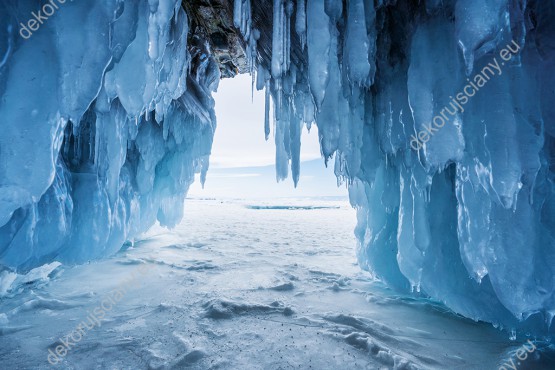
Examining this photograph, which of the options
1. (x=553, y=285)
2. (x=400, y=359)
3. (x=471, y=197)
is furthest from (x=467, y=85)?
(x=400, y=359)

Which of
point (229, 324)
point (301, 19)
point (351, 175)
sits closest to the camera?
point (229, 324)

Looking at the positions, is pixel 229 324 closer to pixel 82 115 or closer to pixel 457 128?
pixel 82 115

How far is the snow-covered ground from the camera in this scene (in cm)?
200

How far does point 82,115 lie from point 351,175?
2983mm

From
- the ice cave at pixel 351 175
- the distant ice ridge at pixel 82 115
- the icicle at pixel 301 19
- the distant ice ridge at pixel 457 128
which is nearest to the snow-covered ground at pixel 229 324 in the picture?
the ice cave at pixel 351 175

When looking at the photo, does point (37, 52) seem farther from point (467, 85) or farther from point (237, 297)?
point (467, 85)

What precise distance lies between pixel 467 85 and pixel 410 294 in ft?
8.44

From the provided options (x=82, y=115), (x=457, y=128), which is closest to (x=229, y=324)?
(x=82, y=115)

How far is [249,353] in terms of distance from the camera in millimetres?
2066

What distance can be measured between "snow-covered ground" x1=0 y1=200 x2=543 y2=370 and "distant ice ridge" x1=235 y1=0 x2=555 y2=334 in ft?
1.56

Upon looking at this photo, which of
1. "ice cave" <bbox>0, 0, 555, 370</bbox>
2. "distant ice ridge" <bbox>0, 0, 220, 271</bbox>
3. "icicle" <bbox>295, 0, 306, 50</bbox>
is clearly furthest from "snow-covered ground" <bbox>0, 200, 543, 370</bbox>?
"icicle" <bbox>295, 0, 306, 50</bbox>

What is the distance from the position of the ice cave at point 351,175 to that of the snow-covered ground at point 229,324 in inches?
0.8

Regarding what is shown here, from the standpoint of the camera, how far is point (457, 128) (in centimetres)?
236

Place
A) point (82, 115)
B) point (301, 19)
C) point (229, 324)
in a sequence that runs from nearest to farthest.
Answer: point (82, 115)
point (229, 324)
point (301, 19)
